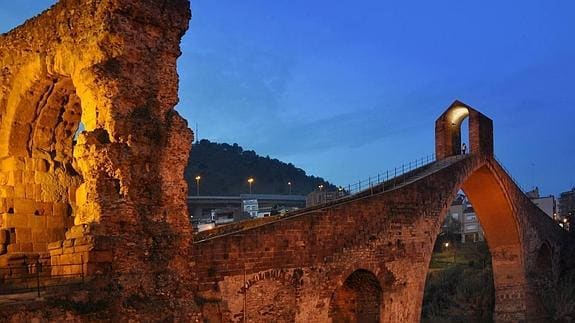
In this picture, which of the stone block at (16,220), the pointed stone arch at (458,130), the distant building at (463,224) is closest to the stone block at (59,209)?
the stone block at (16,220)

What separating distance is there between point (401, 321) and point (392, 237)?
1908mm

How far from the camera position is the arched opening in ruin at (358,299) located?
12836mm

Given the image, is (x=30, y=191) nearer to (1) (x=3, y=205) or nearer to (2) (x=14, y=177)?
(2) (x=14, y=177)

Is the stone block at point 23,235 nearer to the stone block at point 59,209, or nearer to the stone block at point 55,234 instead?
the stone block at point 55,234

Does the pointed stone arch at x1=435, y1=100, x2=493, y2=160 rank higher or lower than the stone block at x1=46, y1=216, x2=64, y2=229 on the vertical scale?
higher

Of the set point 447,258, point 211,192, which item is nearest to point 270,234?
point 447,258

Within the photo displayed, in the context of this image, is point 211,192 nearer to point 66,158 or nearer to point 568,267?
point 568,267

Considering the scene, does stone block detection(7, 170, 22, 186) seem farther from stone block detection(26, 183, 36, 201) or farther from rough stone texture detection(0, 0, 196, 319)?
stone block detection(26, 183, 36, 201)

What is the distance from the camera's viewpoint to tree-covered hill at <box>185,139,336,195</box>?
64.2 metres

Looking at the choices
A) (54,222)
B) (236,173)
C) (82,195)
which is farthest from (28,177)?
(236,173)

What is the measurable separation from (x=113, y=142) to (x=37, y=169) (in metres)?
2.90

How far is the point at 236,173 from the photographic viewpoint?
70.1 metres

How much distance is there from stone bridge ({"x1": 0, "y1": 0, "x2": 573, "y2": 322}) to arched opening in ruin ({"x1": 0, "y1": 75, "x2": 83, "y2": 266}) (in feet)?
0.07

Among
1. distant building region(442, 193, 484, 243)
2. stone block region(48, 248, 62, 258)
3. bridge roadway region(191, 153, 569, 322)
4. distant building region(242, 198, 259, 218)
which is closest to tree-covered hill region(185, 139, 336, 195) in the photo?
distant building region(242, 198, 259, 218)
